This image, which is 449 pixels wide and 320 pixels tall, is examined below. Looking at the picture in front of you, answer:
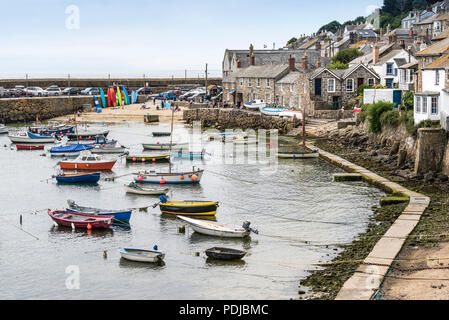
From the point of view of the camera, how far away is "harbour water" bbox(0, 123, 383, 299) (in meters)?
25.9

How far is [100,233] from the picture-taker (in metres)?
33.7

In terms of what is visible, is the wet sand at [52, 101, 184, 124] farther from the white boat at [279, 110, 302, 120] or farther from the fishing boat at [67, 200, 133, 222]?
the fishing boat at [67, 200, 133, 222]

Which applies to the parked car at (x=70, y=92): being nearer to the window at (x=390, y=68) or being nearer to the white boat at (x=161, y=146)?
the white boat at (x=161, y=146)

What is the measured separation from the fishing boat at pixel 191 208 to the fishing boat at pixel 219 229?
10.1 ft

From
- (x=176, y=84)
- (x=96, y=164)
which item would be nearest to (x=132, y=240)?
(x=96, y=164)

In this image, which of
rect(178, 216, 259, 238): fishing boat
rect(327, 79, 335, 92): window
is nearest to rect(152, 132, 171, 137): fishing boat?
rect(327, 79, 335, 92): window

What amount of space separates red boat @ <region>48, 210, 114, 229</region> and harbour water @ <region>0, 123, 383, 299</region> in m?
0.47

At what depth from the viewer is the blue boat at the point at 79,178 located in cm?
4725

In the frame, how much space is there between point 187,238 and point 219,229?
5.64 ft

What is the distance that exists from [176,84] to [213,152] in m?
63.2

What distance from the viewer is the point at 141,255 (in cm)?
2838
